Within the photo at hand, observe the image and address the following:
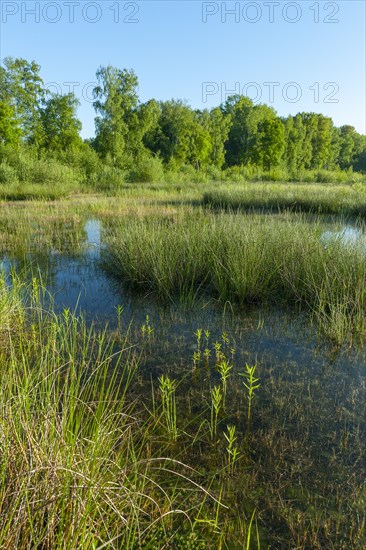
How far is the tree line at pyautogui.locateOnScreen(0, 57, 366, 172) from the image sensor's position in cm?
2944

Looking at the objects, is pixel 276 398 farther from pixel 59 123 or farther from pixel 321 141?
pixel 321 141

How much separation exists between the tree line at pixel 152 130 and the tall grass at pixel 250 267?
→ 72.4 ft

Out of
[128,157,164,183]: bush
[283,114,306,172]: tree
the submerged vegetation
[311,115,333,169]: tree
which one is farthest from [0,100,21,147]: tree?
[311,115,333,169]: tree

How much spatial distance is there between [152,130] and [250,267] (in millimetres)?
38531

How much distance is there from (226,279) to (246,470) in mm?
2756

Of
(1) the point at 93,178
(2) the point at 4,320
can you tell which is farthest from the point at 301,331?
(1) the point at 93,178

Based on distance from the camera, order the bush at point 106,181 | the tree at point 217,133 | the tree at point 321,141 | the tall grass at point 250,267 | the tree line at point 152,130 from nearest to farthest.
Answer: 1. the tall grass at point 250,267
2. the bush at point 106,181
3. the tree line at point 152,130
4. the tree at point 217,133
5. the tree at point 321,141

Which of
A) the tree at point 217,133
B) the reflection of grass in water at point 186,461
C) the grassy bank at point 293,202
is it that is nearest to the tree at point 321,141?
the tree at point 217,133

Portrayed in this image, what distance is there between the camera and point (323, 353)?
3004 millimetres

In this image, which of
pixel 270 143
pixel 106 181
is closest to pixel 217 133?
pixel 270 143

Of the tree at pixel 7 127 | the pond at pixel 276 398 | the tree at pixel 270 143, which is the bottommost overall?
the pond at pixel 276 398

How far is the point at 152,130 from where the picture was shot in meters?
38.8

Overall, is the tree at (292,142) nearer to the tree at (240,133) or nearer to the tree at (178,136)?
the tree at (240,133)

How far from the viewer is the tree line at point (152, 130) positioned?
29.4 meters
